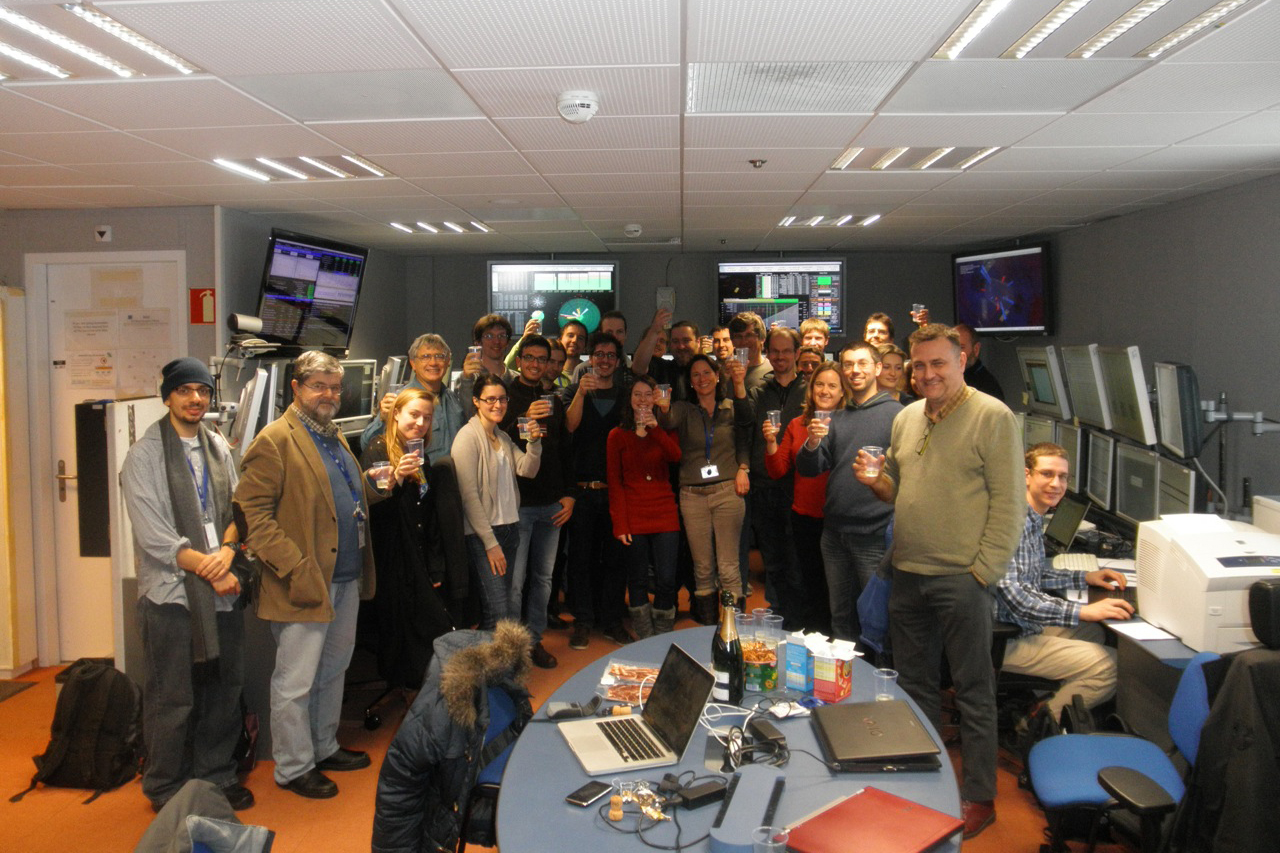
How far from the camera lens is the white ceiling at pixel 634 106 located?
7.22 feet

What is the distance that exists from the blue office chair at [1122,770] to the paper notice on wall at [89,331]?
5.26m

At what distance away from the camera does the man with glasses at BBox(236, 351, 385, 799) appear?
2.93 m

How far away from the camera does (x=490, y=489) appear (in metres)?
3.82

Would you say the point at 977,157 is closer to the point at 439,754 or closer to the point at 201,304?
the point at 439,754

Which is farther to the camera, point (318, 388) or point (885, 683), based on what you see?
point (318, 388)

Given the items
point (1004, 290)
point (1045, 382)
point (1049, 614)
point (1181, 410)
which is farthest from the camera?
point (1004, 290)

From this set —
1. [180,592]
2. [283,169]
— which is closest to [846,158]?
[283,169]

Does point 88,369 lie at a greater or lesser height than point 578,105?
lesser

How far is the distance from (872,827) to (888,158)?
316cm

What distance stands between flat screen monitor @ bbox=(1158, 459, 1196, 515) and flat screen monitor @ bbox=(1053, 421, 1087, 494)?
763 millimetres

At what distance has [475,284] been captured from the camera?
8.22 meters

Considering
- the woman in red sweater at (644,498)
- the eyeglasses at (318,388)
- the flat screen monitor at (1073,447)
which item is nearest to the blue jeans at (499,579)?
the woman in red sweater at (644,498)

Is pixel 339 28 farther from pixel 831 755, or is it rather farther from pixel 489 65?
pixel 831 755

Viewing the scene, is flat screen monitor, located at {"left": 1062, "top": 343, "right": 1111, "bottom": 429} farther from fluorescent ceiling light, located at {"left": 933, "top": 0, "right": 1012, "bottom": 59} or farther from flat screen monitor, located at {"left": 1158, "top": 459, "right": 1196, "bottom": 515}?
fluorescent ceiling light, located at {"left": 933, "top": 0, "right": 1012, "bottom": 59}
